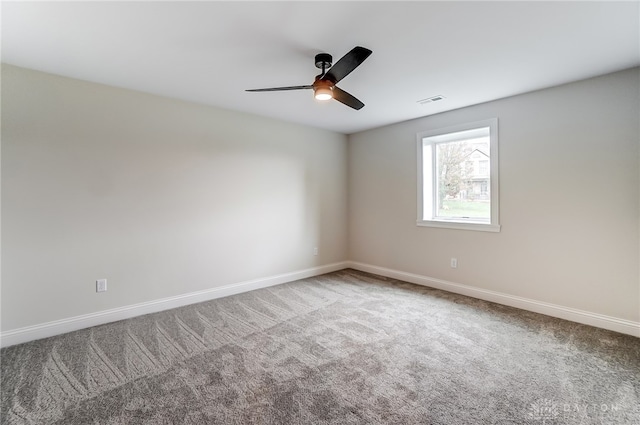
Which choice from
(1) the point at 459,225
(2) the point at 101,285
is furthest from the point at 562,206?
(2) the point at 101,285

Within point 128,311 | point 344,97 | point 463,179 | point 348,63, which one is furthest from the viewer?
point 463,179

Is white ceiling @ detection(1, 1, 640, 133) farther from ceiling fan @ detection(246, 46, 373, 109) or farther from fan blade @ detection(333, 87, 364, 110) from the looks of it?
fan blade @ detection(333, 87, 364, 110)

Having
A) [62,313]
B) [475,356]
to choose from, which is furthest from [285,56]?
[62,313]

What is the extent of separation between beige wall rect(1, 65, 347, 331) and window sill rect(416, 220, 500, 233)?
1.93 metres

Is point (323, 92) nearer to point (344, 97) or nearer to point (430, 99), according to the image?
point (344, 97)

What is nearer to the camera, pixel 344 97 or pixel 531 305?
pixel 344 97

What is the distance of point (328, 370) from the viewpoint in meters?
2.10

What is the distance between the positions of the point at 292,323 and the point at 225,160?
2.24 meters

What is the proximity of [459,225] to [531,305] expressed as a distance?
3.89 feet

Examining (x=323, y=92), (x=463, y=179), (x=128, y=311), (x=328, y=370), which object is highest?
(x=323, y=92)

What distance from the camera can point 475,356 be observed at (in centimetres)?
228

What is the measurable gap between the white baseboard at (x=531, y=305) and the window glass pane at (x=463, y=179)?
0.97 metres

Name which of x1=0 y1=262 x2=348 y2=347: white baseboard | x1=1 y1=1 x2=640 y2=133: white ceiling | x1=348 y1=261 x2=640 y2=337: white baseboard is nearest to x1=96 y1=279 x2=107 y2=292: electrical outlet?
x1=0 y1=262 x2=348 y2=347: white baseboard

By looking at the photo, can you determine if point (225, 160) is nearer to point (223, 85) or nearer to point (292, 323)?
point (223, 85)
